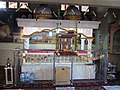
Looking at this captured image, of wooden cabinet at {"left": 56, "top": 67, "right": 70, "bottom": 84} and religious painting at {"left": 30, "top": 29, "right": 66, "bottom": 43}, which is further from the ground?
religious painting at {"left": 30, "top": 29, "right": 66, "bottom": 43}

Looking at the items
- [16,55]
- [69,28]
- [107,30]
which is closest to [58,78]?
[16,55]

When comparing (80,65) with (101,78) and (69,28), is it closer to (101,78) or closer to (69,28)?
(101,78)

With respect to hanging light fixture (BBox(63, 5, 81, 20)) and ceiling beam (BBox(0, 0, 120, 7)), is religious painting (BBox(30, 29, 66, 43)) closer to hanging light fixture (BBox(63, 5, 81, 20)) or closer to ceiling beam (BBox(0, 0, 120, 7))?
hanging light fixture (BBox(63, 5, 81, 20))

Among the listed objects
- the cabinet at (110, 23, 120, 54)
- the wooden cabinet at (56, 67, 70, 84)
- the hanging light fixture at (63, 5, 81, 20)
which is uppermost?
the hanging light fixture at (63, 5, 81, 20)

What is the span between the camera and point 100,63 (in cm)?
594

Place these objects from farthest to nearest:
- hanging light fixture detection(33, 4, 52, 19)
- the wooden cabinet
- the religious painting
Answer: the religious painting
the wooden cabinet
hanging light fixture detection(33, 4, 52, 19)

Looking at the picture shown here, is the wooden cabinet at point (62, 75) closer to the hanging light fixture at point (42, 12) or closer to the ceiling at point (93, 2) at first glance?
the hanging light fixture at point (42, 12)

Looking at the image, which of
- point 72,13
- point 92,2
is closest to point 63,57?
point 72,13

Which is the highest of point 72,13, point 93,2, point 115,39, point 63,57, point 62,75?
point 72,13

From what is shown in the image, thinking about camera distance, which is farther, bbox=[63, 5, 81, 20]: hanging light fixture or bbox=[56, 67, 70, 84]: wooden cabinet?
bbox=[56, 67, 70, 84]: wooden cabinet

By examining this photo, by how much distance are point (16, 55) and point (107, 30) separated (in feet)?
12.3

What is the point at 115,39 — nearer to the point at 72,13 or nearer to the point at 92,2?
the point at 72,13

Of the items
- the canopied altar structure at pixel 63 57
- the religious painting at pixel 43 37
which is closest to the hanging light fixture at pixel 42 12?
the canopied altar structure at pixel 63 57

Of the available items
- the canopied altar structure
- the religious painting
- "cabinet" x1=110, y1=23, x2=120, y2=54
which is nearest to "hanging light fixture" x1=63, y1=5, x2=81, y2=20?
the canopied altar structure
